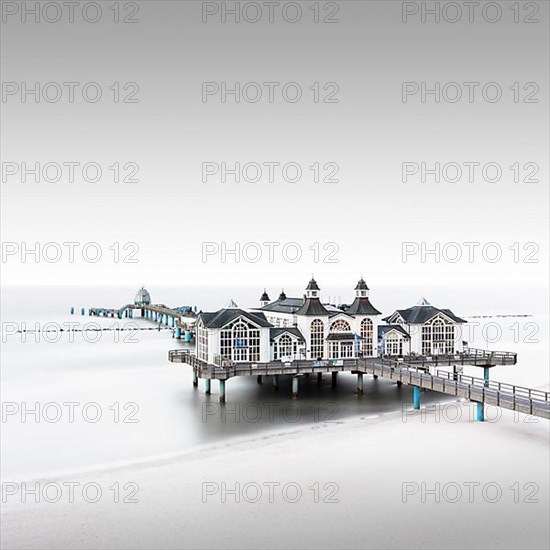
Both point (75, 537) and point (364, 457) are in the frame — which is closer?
point (75, 537)

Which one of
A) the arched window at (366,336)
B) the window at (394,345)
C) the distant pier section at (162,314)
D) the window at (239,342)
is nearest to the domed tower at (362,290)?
the arched window at (366,336)

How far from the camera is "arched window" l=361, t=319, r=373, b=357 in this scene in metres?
37.4

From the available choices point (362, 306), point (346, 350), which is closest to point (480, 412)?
point (346, 350)

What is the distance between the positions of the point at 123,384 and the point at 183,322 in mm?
34322

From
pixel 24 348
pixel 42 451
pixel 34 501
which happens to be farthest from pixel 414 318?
pixel 24 348

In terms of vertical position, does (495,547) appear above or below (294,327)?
below

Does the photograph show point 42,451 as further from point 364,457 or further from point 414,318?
point 414,318

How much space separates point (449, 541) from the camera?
15891 millimetres

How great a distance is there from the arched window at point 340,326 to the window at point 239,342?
468cm

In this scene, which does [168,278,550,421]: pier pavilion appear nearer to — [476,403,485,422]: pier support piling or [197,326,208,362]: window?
[197,326,208,362]: window

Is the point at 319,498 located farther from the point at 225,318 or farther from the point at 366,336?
the point at 366,336

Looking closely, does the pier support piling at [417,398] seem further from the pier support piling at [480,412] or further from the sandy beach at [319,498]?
the sandy beach at [319,498]

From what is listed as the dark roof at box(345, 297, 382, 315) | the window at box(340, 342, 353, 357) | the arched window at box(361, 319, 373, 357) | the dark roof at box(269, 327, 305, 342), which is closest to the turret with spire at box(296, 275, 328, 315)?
the dark roof at box(269, 327, 305, 342)

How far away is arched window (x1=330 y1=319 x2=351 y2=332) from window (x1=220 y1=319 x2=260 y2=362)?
15.4 feet
